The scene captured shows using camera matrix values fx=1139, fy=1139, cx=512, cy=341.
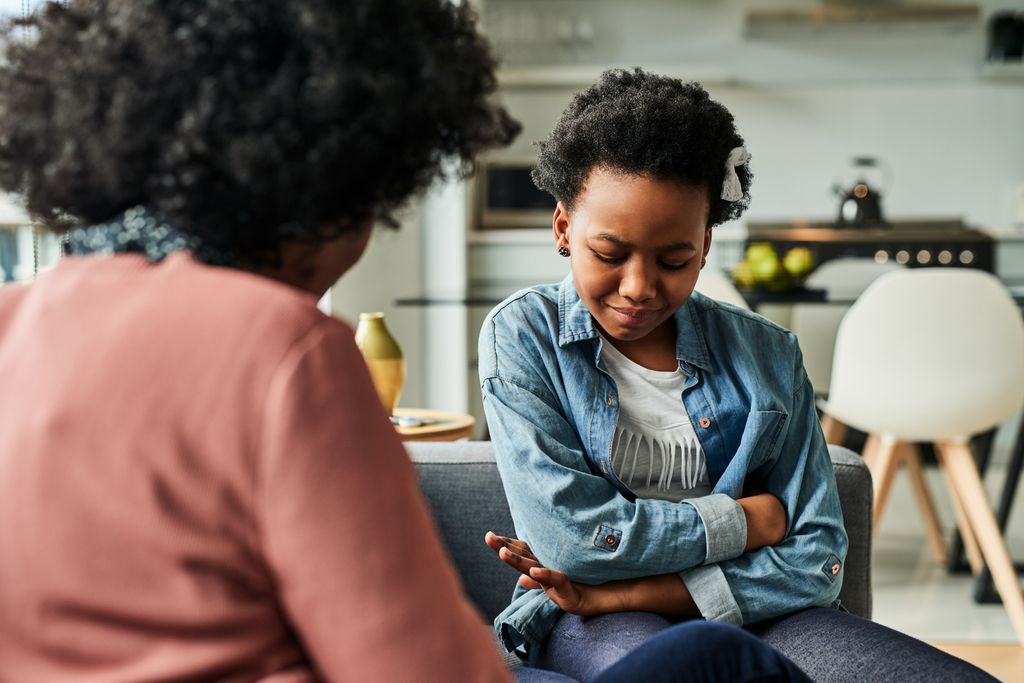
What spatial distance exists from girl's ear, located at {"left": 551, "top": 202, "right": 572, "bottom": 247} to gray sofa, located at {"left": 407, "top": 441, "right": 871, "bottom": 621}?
0.36 m

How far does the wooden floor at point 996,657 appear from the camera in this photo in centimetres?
214

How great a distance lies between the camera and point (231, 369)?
60 centimetres

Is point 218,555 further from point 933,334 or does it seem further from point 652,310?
point 933,334

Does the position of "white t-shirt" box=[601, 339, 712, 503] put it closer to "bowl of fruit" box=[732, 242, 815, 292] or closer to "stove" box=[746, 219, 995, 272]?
"bowl of fruit" box=[732, 242, 815, 292]

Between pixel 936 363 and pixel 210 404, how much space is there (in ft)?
8.30

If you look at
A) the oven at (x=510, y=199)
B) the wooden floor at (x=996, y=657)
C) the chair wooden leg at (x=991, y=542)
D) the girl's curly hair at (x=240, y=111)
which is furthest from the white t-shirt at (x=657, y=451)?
the oven at (x=510, y=199)

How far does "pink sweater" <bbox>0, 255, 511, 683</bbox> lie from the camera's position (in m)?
0.60

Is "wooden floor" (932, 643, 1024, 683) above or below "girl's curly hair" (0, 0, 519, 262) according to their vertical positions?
below

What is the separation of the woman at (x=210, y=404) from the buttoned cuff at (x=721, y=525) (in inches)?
25.9

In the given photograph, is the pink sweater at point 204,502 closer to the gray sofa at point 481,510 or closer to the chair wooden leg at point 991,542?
the gray sofa at point 481,510

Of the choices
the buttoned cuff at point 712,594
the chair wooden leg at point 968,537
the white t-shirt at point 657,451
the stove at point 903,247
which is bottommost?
the chair wooden leg at point 968,537

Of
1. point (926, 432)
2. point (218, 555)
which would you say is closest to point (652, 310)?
point (218, 555)

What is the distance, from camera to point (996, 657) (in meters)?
2.25

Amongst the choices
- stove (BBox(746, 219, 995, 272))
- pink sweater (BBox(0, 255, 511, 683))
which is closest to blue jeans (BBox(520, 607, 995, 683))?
pink sweater (BBox(0, 255, 511, 683))
